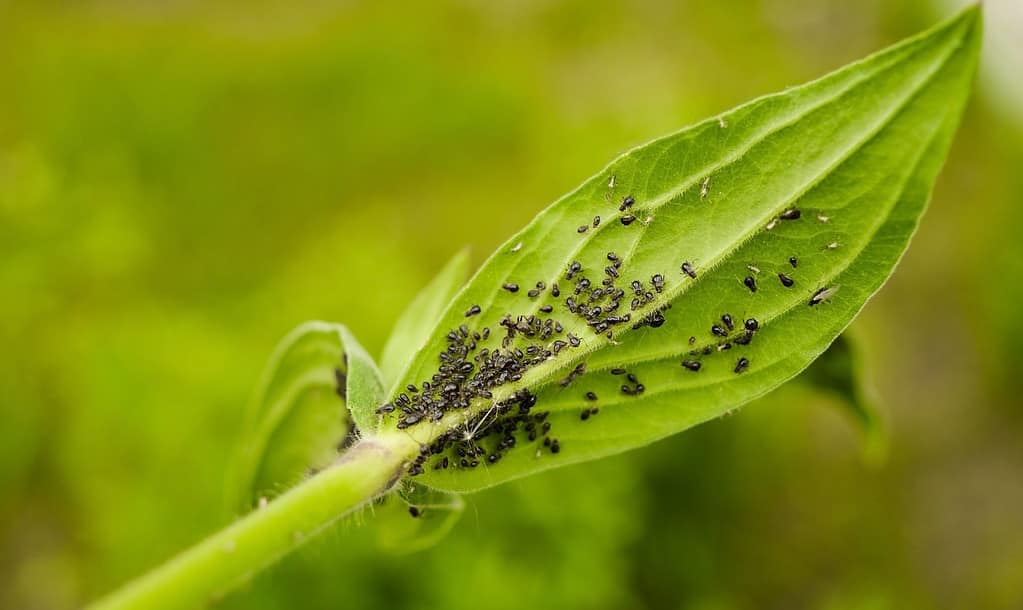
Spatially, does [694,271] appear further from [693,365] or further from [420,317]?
[420,317]

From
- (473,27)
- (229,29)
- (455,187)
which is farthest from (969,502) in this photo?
(229,29)

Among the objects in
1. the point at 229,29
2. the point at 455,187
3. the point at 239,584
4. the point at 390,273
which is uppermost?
the point at 229,29

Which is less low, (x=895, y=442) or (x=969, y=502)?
(x=895, y=442)

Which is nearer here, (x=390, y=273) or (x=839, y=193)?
(x=839, y=193)

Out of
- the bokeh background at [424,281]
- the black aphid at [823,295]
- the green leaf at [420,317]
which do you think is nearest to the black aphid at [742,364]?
the black aphid at [823,295]

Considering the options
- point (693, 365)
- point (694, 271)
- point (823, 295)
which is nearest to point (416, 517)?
point (693, 365)

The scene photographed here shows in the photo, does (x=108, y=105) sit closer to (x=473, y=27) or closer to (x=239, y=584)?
(x=473, y=27)

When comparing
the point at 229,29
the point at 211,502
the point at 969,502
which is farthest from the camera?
the point at 229,29

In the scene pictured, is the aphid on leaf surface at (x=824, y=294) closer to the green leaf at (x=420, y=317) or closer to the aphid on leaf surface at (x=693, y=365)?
the aphid on leaf surface at (x=693, y=365)
